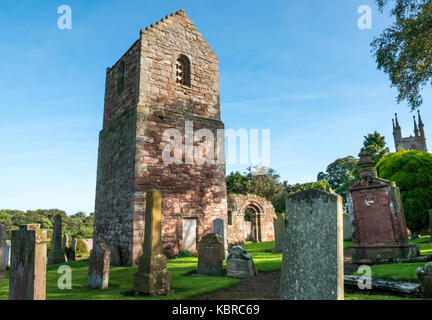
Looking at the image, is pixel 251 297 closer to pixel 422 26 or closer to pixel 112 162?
pixel 112 162

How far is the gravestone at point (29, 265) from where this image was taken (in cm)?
405

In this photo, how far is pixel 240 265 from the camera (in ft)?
23.5

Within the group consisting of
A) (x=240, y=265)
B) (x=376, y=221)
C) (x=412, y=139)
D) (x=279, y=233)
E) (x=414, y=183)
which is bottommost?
(x=240, y=265)

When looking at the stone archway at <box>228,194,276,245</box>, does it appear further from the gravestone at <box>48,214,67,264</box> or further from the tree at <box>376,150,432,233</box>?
the gravestone at <box>48,214,67,264</box>

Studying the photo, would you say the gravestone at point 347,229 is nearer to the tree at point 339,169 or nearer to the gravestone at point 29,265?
the gravestone at point 29,265

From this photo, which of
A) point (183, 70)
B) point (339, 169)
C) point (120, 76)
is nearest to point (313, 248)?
point (183, 70)

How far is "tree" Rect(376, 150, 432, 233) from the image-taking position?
1324 centimetres

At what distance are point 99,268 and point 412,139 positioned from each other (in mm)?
53899

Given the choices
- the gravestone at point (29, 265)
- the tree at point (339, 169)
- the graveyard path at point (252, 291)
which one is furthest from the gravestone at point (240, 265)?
the tree at point (339, 169)

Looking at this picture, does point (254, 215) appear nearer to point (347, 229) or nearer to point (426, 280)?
point (347, 229)

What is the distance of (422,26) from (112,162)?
1406 cm

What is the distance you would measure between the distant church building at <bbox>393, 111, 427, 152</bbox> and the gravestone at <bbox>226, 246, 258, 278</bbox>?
47.7 metres

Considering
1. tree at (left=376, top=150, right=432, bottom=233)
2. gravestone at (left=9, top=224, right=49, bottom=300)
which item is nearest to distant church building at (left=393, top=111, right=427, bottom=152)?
tree at (left=376, top=150, right=432, bottom=233)
